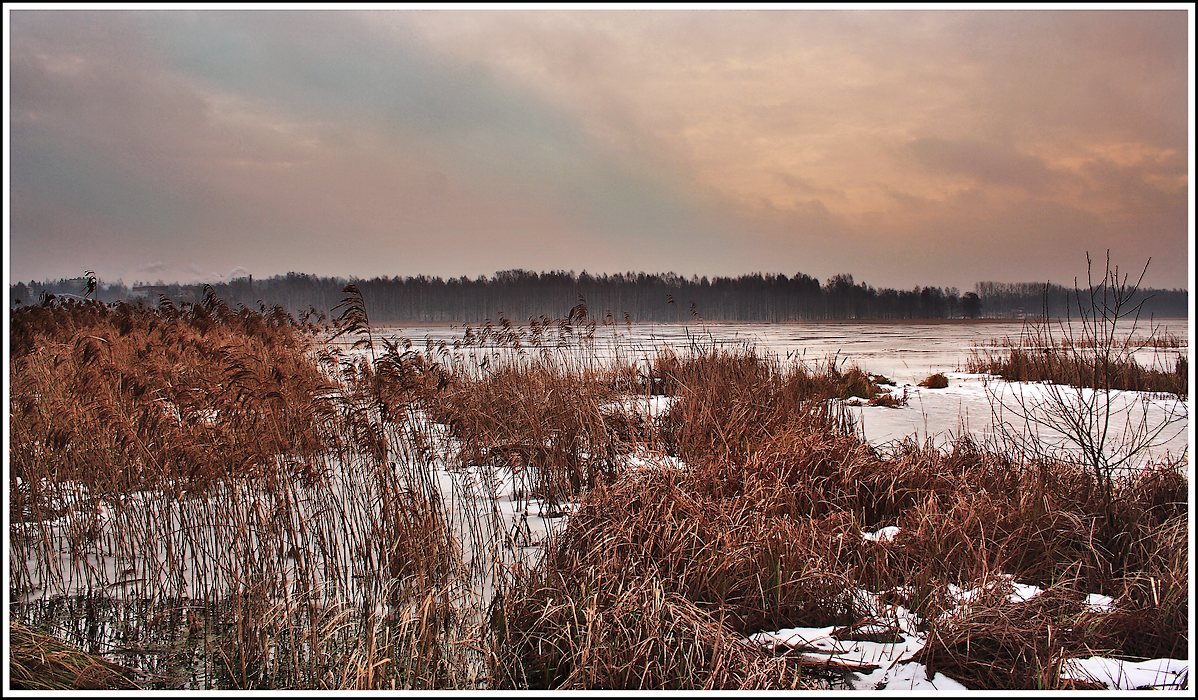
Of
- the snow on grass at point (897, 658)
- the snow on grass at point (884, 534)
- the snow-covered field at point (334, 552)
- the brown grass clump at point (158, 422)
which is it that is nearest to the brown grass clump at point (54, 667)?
the snow-covered field at point (334, 552)

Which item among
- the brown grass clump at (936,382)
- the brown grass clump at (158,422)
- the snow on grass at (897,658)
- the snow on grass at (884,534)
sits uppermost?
the brown grass clump at (158,422)

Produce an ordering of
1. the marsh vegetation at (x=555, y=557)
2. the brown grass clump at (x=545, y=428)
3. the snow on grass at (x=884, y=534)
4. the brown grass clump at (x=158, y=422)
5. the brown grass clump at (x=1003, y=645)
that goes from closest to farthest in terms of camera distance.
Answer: the brown grass clump at (x=1003, y=645) → the marsh vegetation at (x=555, y=557) → the snow on grass at (x=884, y=534) → the brown grass clump at (x=158, y=422) → the brown grass clump at (x=545, y=428)

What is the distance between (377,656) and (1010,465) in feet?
16.4

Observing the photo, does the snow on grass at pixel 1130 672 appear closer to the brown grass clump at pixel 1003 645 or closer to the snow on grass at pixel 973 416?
the brown grass clump at pixel 1003 645

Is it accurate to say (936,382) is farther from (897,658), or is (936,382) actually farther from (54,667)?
(54,667)

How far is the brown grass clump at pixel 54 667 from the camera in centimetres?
288

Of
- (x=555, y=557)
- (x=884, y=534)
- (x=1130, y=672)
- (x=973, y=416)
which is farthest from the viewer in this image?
(x=973, y=416)

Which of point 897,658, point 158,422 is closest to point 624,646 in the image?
point 897,658

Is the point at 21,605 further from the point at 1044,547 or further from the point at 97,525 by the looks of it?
the point at 1044,547

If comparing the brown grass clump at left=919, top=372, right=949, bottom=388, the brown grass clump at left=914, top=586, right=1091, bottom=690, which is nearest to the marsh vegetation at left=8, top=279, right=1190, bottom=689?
the brown grass clump at left=914, top=586, right=1091, bottom=690

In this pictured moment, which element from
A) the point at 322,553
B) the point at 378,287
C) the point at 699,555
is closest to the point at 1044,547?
the point at 699,555

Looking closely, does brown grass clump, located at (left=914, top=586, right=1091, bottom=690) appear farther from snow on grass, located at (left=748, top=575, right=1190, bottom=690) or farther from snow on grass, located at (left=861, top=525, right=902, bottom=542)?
snow on grass, located at (left=861, top=525, right=902, bottom=542)

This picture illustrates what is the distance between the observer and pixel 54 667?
300 cm

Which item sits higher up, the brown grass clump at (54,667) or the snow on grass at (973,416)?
the snow on grass at (973,416)
